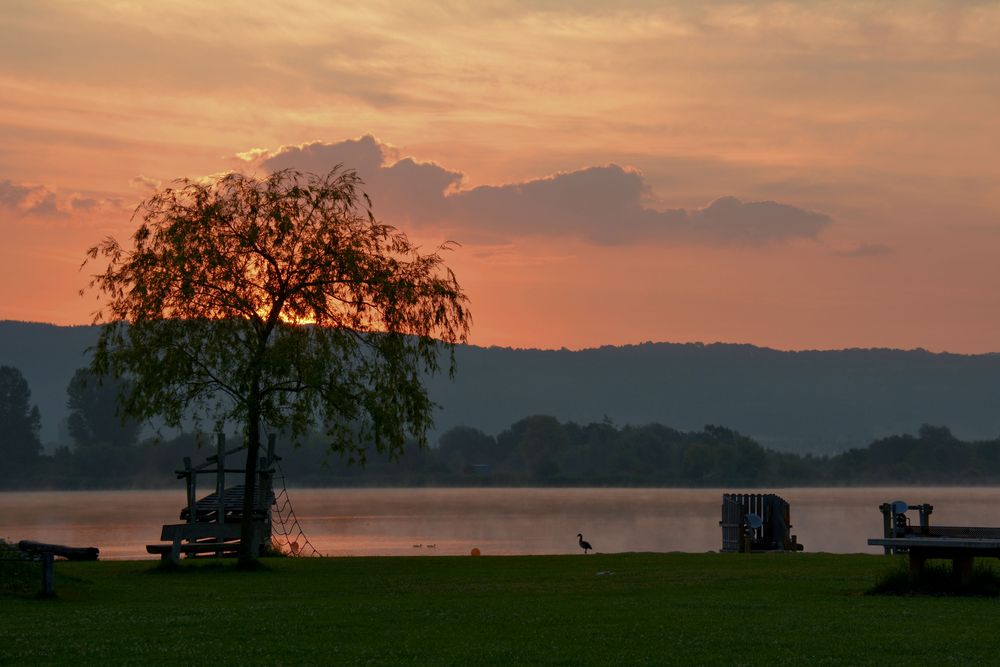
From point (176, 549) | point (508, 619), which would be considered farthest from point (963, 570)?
point (176, 549)

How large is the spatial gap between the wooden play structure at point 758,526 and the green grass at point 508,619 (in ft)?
46.3

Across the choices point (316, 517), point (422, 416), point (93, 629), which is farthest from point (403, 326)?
point (316, 517)

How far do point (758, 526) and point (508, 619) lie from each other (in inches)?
1155

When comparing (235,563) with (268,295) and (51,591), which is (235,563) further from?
(51,591)

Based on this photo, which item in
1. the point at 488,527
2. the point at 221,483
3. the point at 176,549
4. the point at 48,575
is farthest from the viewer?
the point at 488,527

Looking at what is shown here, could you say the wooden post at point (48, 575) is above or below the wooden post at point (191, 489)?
below

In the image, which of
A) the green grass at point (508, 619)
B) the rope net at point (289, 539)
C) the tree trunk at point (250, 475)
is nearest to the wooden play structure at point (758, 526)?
the green grass at point (508, 619)

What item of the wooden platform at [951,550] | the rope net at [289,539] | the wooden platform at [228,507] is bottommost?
the rope net at [289,539]

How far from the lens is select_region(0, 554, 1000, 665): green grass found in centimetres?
2075

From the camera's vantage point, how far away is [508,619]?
83.1 ft

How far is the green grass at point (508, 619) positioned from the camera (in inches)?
817

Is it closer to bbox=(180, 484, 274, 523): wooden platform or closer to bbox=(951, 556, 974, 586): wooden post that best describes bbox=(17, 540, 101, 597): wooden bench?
bbox=(180, 484, 274, 523): wooden platform

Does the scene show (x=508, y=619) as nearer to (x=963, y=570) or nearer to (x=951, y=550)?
(x=951, y=550)

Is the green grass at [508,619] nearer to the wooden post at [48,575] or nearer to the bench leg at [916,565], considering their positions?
the wooden post at [48,575]
